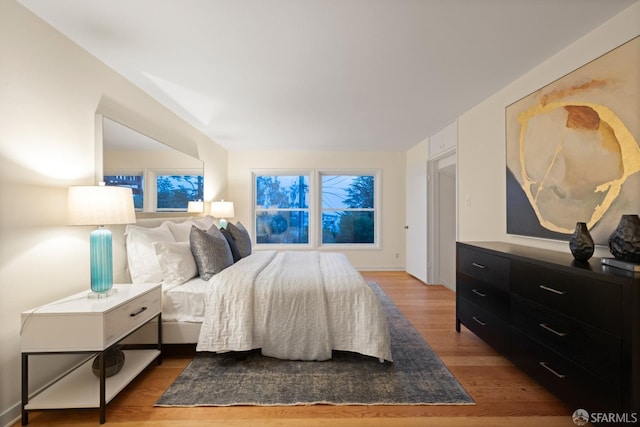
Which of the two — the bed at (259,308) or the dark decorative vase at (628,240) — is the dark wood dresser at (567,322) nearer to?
the dark decorative vase at (628,240)

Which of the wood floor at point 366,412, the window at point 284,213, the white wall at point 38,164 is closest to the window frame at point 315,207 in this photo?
the window at point 284,213

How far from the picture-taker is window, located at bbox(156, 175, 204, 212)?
3.10 m

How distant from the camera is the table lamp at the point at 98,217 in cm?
177

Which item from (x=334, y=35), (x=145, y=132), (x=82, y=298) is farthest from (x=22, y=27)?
(x=334, y=35)

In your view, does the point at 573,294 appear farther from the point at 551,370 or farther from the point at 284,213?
the point at 284,213

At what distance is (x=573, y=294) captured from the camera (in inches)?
59.9

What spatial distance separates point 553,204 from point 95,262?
128 inches

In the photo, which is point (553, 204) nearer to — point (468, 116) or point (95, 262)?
point (468, 116)

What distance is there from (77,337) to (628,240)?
293 centimetres

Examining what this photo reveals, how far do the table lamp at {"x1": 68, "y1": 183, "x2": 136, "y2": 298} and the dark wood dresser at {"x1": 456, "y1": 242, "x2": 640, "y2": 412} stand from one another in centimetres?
271

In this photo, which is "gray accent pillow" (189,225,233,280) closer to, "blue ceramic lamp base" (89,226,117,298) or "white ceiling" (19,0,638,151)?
"blue ceramic lamp base" (89,226,117,298)

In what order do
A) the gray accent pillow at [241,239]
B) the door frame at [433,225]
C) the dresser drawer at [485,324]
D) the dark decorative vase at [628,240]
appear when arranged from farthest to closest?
the door frame at [433,225]
the gray accent pillow at [241,239]
the dresser drawer at [485,324]
the dark decorative vase at [628,240]

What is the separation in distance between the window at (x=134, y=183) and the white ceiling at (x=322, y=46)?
2.94 feet

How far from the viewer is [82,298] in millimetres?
1771
